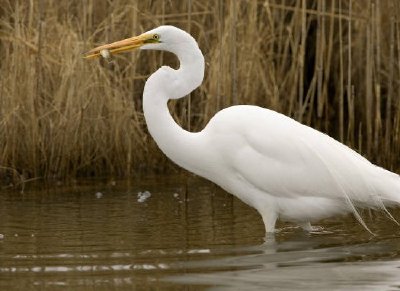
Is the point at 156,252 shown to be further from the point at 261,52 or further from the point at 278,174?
the point at 261,52

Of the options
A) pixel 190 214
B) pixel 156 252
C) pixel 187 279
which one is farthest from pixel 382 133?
pixel 187 279

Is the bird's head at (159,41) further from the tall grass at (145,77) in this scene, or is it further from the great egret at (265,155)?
the tall grass at (145,77)

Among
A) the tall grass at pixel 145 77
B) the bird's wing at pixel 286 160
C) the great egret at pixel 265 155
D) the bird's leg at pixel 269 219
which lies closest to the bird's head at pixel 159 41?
the great egret at pixel 265 155

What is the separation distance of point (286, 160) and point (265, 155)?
0.44ft

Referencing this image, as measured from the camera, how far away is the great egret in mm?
6598

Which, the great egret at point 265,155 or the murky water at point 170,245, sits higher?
the great egret at point 265,155

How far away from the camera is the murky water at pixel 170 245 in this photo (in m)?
5.49

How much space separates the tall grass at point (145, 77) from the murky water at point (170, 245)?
1.48ft

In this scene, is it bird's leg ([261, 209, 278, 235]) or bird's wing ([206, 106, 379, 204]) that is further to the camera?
bird's leg ([261, 209, 278, 235])

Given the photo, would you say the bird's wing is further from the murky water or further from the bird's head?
the bird's head

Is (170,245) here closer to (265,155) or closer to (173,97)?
(265,155)

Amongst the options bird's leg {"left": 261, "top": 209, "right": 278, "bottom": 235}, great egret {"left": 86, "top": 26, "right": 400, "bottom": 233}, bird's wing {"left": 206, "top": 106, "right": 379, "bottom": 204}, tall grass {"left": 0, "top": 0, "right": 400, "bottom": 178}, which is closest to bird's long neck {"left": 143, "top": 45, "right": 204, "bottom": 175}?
great egret {"left": 86, "top": 26, "right": 400, "bottom": 233}

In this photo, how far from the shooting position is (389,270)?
568cm

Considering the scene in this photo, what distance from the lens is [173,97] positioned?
668 centimetres
